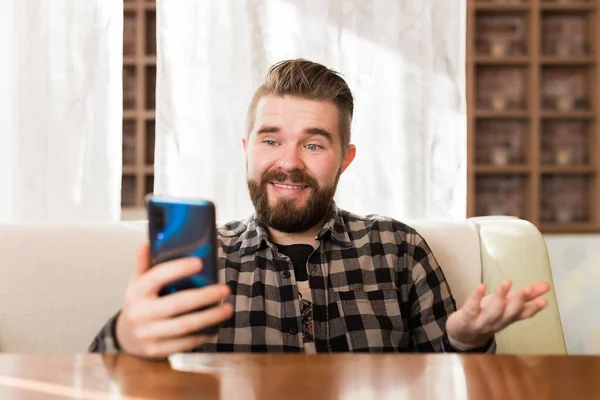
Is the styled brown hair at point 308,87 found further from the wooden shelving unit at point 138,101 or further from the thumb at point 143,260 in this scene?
the wooden shelving unit at point 138,101

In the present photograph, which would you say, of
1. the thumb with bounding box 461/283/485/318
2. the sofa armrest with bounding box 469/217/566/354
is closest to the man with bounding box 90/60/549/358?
the sofa armrest with bounding box 469/217/566/354

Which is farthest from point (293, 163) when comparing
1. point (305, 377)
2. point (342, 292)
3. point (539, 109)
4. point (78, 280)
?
point (539, 109)

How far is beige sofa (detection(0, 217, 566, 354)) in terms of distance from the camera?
1279 mm

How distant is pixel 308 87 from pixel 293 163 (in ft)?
0.54

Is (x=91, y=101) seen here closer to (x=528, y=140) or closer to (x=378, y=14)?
(x=378, y=14)

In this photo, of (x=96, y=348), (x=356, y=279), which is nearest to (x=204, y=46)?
(x=356, y=279)

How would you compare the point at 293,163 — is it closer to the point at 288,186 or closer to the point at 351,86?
the point at 288,186

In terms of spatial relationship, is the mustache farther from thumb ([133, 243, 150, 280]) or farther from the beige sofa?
thumb ([133, 243, 150, 280])

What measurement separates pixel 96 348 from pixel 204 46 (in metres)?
1.21

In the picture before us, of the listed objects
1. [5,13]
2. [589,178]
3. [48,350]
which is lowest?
[48,350]

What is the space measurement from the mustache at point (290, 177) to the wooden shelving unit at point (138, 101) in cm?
219

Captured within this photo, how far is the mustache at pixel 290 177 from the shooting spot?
52.4 inches

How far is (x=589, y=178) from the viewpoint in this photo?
343cm

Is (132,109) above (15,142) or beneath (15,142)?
above
